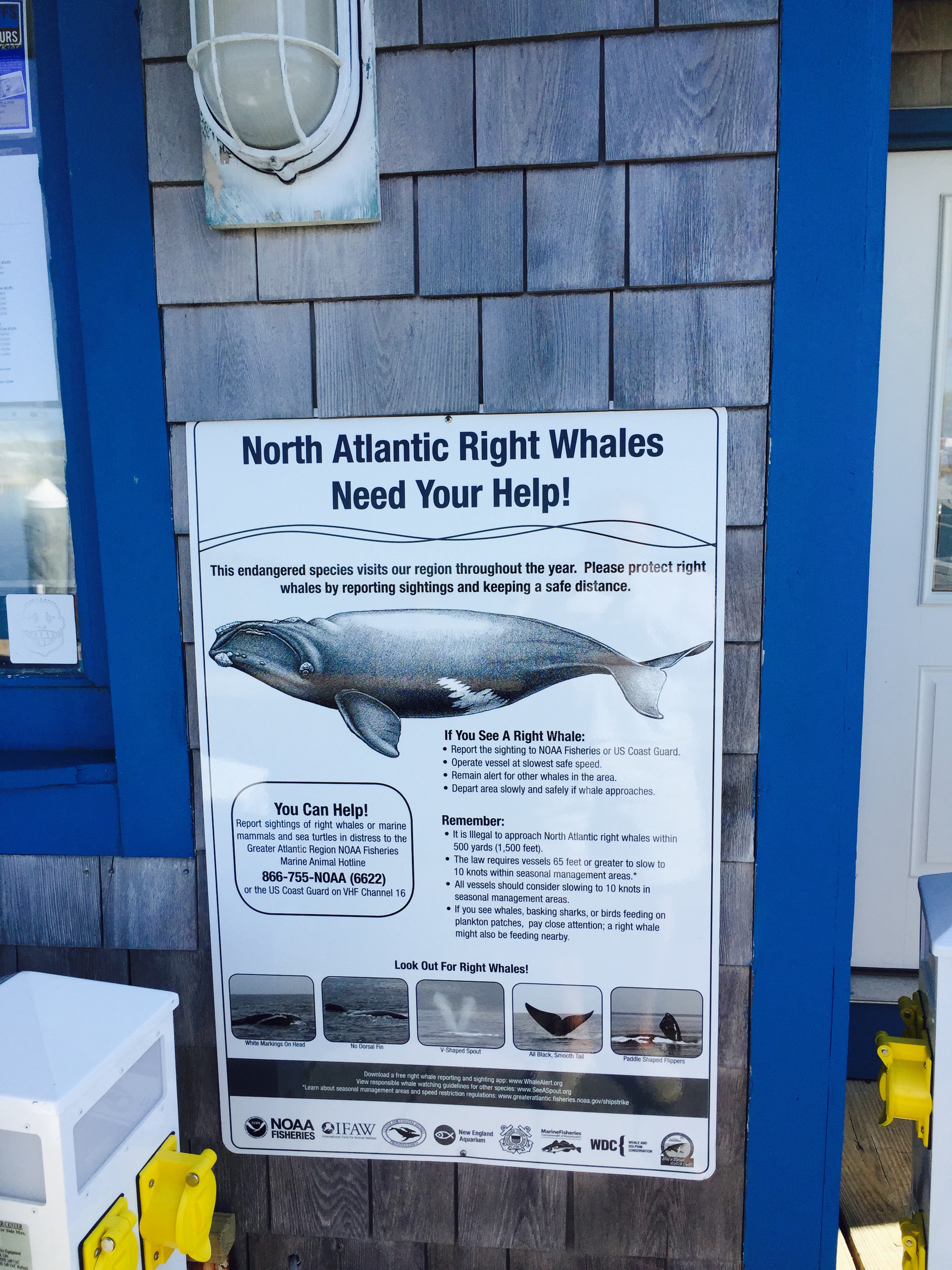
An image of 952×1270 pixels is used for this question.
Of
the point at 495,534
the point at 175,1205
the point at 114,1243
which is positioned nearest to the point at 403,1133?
the point at 175,1205

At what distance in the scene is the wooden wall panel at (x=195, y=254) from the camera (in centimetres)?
135

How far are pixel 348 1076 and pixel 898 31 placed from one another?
2.59 meters

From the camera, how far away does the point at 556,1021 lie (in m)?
1.45

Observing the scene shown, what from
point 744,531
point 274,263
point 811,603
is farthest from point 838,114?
point 274,263

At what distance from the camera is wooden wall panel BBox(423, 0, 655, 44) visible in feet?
4.07

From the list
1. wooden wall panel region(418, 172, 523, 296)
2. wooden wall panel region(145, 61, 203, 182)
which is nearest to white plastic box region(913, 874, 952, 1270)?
wooden wall panel region(418, 172, 523, 296)

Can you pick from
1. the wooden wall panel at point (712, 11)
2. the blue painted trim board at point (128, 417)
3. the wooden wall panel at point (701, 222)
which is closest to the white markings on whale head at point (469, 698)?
the blue painted trim board at point (128, 417)

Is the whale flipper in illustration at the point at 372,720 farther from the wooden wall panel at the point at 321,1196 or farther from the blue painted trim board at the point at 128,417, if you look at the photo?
the wooden wall panel at the point at 321,1196

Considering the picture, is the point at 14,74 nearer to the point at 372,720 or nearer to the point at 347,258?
the point at 347,258

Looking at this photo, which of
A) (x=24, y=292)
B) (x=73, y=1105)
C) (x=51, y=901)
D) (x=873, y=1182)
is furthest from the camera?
(x=873, y=1182)

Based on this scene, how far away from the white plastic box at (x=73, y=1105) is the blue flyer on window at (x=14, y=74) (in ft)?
4.63

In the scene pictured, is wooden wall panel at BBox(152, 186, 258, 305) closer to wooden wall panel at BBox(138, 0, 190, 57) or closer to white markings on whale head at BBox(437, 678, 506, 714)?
wooden wall panel at BBox(138, 0, 190, 57)

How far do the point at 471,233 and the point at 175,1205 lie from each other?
4.92 ft

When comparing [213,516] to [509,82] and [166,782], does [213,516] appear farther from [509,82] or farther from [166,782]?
[509,82]
